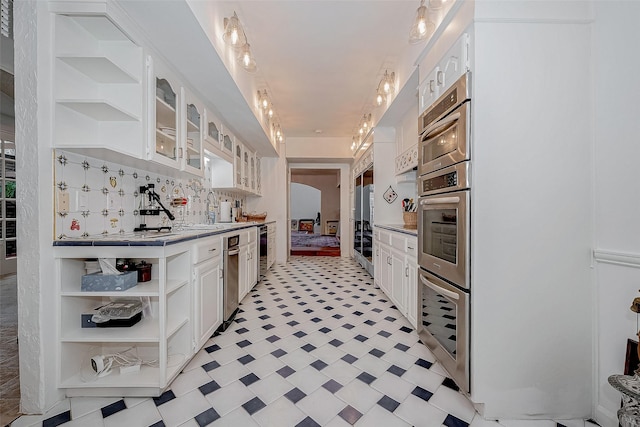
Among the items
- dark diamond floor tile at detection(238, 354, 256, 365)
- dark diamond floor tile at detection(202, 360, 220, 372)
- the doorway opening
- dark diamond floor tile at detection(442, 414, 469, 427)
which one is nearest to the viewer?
dark diamond floor tile at detection(442, 414, 469, 427)

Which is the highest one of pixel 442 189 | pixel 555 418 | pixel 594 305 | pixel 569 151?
pixel 569 151

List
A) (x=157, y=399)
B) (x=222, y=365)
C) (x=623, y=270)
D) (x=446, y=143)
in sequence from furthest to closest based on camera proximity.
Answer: (x=222, y=365) → (x=446, y=143) → (x=157, y=399) → (x=623, y=270)

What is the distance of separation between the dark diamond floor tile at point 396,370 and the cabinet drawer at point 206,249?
1.56 m

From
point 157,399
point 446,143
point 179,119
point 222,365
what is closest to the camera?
point 157,399

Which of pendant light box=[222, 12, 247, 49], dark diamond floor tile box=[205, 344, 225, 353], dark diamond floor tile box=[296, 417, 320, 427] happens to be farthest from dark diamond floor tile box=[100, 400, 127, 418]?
pendant light box=[222, 12, 247, 49]

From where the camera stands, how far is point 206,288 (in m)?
2.10

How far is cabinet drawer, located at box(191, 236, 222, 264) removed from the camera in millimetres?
1918

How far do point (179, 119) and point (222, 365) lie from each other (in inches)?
79.0

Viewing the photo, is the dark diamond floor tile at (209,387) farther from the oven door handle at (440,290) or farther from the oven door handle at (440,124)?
the oven door handle at (440,124)

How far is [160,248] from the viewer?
59.7 inches

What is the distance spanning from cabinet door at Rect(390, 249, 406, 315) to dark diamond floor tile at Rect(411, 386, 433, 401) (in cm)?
99

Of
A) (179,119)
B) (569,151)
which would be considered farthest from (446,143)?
(179,119)

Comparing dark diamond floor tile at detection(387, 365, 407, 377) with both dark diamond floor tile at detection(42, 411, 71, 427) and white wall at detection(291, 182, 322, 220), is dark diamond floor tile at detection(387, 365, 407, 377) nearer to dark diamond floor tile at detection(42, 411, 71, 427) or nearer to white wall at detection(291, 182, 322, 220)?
dark diamond floor tile at detection(42, 411, 71, 427)

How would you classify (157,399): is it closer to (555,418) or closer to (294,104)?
(555,418)
